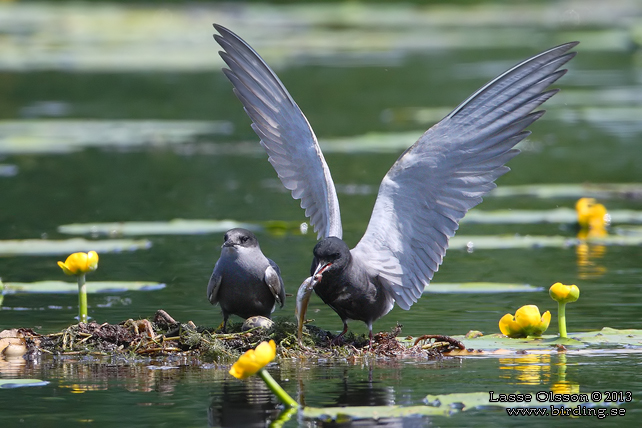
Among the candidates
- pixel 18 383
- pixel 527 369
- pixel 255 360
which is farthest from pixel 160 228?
pixel 255 360

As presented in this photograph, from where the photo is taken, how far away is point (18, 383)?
628 centimetres

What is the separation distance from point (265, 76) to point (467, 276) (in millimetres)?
2690

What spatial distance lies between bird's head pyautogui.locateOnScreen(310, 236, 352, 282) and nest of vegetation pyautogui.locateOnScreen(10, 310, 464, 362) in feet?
1.29

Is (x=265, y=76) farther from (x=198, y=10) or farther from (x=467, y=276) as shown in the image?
(x=198, y=10)

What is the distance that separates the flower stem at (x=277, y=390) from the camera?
543 cm

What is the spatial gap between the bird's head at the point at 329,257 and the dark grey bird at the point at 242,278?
52 cm

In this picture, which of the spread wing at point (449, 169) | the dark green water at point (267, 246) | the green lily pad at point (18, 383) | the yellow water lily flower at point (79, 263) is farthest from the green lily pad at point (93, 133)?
the green lily pad at point (18, 383)

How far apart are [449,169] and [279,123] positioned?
1197 millimetres

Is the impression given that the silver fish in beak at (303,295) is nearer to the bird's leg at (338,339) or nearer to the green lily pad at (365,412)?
the bird's leg at (338,339)

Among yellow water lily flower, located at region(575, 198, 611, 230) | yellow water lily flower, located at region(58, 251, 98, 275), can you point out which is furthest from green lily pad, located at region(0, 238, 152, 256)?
yellow water lily flower, located at region(575, 198, 611, 230)

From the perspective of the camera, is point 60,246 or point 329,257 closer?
point 329,257

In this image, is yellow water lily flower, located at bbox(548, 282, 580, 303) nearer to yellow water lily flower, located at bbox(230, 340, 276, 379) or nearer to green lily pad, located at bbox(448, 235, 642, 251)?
yellow water lily flower, located at bbox(230, 340, 276, 379)

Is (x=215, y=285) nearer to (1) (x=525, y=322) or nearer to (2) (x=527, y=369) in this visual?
(1) (x=525, y=322)

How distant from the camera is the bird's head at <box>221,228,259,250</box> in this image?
7227 millimetres
